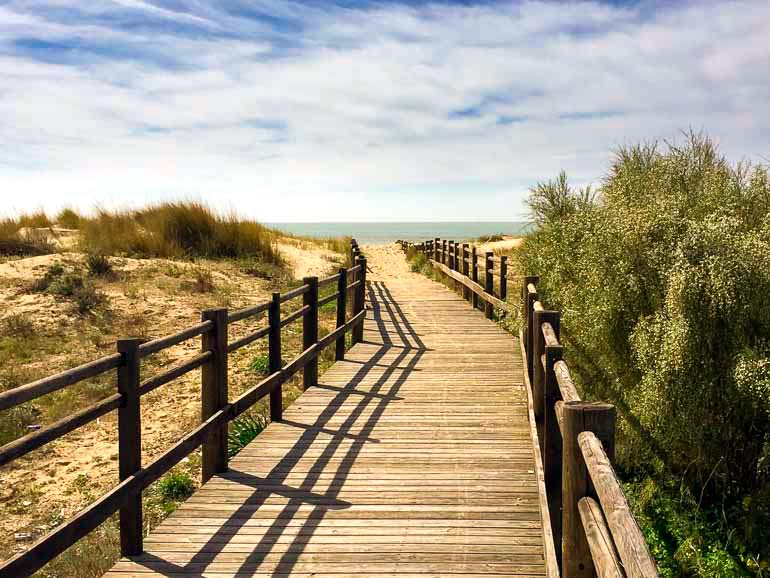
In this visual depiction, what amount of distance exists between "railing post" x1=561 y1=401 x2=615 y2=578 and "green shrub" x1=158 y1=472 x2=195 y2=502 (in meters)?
4.75

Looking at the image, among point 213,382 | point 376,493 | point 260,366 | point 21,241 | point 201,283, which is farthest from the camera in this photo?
point 21,241

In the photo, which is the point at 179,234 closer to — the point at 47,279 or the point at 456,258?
the point at 47,279

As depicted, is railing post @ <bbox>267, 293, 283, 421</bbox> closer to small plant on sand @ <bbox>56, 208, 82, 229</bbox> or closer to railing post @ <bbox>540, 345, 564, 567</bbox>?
railing post @ <bbox>540, 345, 564, 567</bbox>

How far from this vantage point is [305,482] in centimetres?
572

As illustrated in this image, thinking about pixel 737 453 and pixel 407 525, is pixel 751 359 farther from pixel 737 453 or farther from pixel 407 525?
pixel 407 525

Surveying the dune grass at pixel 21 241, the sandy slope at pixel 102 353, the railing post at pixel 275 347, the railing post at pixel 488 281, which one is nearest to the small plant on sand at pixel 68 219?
the dune grass at pixel 21 241

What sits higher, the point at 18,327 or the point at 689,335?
the point at 689,335

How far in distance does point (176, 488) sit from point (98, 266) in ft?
36.4

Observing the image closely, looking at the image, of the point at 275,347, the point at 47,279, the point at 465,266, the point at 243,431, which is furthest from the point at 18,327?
the point at 465,266

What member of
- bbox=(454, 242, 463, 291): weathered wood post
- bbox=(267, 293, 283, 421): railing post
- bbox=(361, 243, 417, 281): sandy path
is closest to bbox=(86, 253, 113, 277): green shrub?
bbox=(361, 243, 417, 281): sandy path

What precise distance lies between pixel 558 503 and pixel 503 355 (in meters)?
6.82

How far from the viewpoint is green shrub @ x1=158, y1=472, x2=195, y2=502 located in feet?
22.9

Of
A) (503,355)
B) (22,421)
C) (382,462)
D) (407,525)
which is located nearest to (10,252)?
(22,421)

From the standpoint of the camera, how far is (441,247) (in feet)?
79.3
